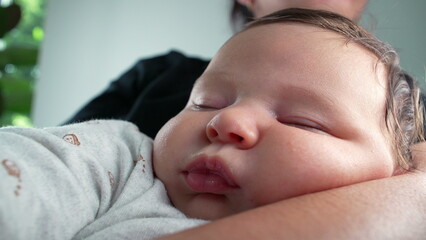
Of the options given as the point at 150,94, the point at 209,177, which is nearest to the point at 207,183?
the point at 209,177

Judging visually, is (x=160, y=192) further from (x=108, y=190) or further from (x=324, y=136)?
(x=324, y=136)

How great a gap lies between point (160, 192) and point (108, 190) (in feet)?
0.24

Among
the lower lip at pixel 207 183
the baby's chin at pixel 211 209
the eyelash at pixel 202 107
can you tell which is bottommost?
the baby's chin at pixel 211 209

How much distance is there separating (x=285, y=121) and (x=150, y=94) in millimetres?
659

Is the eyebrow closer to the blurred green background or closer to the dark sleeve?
the dark sleeve

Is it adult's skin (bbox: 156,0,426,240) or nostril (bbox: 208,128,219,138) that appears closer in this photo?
adult's skin (bbox: 156,0,426,240)

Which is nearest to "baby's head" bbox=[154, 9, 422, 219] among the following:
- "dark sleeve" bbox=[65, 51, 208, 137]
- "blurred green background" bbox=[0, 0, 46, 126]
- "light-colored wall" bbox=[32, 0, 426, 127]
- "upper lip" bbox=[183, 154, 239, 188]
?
"upper lip" bbox=[183, 154, 239, 188]

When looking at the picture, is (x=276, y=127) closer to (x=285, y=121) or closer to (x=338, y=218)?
(x=285, y=121)

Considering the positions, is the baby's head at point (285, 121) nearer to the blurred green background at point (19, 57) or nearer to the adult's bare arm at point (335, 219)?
the adult's bare arm at point (335, 219)

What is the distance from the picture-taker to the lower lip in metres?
0.52

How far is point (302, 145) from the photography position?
1.65 feet

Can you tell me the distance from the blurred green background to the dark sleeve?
1.15 meters

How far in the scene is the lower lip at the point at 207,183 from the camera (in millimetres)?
515

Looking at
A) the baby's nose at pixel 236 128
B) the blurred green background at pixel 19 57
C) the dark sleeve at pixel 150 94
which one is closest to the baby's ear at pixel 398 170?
the baby's nose at pixel 236 128
